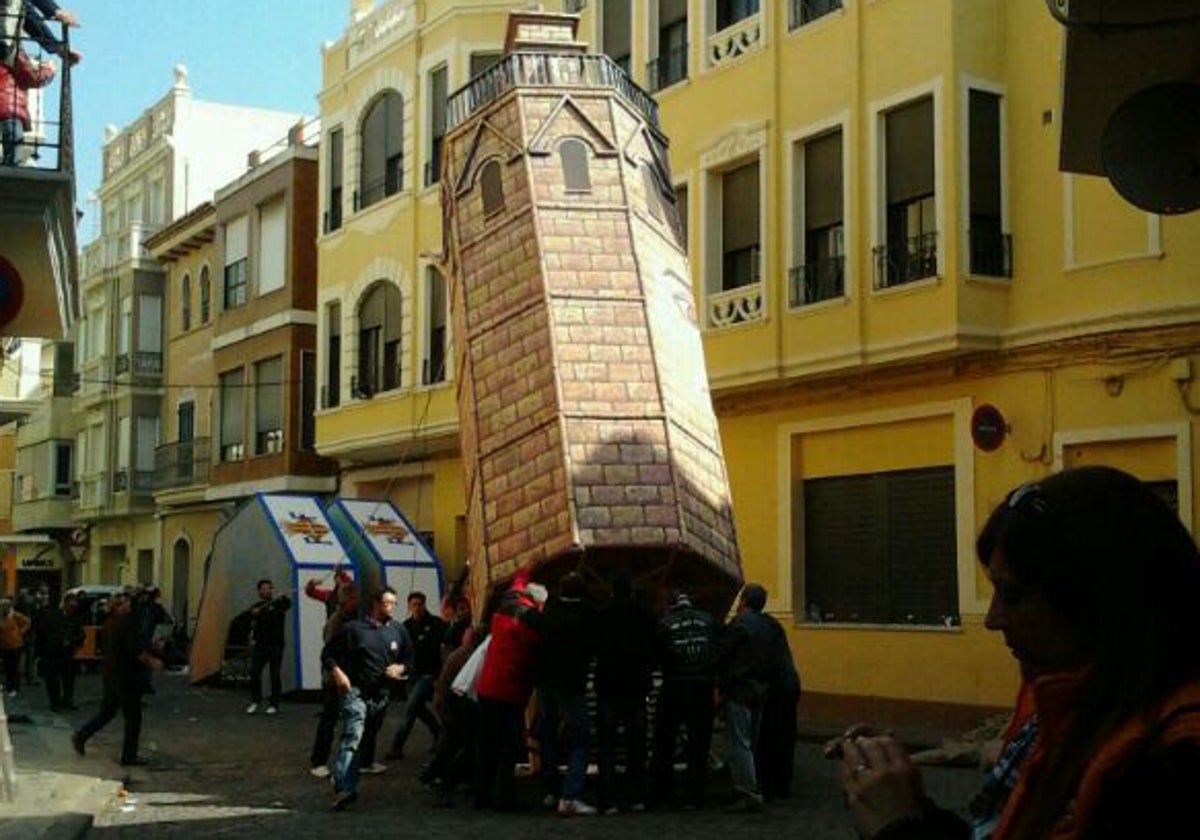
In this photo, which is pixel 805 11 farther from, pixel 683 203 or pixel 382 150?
pixel 382 150

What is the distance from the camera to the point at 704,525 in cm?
1473

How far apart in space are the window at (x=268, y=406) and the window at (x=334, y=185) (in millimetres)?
5676

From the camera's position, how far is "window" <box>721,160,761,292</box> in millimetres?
21984

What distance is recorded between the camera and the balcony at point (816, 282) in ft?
66.2

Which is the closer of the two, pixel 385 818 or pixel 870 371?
pixel 385 818

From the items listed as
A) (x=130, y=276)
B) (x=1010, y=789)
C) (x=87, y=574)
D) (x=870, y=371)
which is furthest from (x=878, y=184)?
(x=87, y=574)

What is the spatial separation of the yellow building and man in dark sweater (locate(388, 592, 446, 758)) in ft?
19.3

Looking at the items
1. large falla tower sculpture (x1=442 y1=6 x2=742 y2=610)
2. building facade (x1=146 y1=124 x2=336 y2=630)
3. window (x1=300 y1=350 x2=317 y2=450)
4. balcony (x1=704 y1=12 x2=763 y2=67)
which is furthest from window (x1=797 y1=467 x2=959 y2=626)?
window (x1=300 y1=350 x2=317 y2=450)

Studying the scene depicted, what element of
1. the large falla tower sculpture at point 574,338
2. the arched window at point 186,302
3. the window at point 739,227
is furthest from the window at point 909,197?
the arched window at point 186,302

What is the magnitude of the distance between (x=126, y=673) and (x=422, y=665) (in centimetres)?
295

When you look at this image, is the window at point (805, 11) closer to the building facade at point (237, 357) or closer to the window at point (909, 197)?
the window at point (909, 197)

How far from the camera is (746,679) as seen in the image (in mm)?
12742

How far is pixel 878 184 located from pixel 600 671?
29.9 feet

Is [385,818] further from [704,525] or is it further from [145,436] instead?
[145,436]
